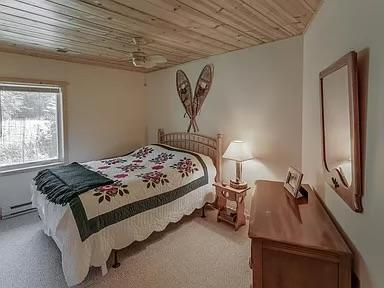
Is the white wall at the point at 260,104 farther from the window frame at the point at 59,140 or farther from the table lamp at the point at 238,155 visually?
the window frame at the point at 59,140

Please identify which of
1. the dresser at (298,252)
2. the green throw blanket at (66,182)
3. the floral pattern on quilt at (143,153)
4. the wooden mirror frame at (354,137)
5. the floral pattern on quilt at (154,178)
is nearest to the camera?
the wooden mirror frame at (354,137)

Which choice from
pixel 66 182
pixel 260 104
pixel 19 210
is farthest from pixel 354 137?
pixel 19 210

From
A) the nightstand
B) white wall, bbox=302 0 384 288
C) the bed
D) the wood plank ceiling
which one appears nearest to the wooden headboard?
the bed

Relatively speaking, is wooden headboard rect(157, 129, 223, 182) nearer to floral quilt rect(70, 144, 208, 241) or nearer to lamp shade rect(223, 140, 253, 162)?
floral quilt rect(70, 144, 208, 241)

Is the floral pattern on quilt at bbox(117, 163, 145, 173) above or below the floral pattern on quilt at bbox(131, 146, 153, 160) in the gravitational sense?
below

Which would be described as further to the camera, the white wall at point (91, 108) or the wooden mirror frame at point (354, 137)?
the white wall at point (91, 108)

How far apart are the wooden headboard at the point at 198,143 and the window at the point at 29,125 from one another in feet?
5.69

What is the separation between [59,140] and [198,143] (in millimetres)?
2216

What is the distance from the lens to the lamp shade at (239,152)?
2997 mm

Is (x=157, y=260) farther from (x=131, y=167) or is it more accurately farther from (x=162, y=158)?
(x=162, y=158)

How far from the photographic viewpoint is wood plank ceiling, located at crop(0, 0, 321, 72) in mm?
1890

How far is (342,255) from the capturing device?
3.74 feet

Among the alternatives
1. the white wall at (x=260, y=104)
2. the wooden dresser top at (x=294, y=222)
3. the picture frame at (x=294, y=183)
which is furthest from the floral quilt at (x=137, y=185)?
the picture frame at (x=294, y=183)

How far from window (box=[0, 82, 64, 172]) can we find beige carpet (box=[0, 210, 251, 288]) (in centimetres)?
97
